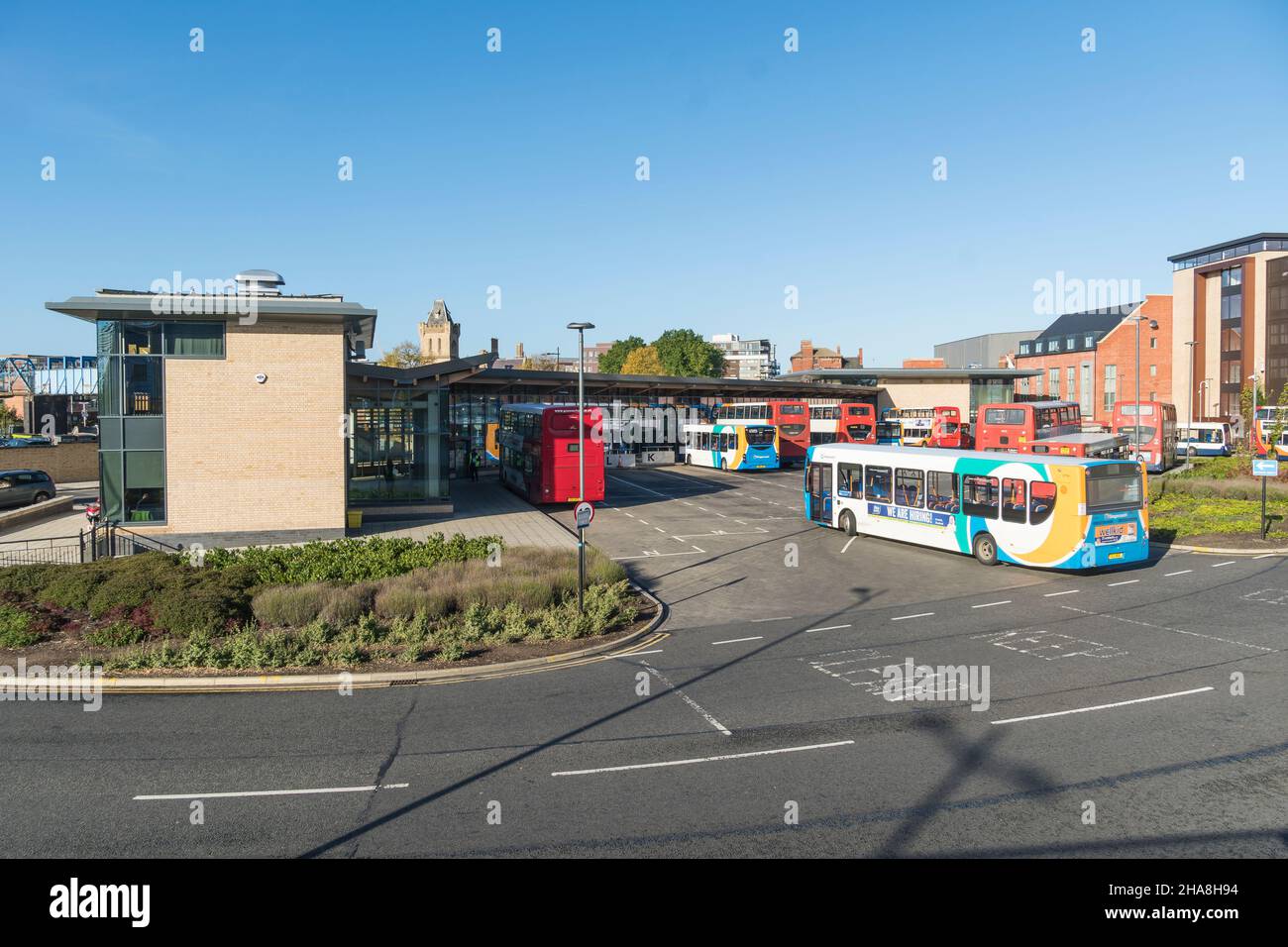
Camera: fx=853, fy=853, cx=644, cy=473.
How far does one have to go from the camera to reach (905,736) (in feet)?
32.0

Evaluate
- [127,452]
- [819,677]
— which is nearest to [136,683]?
[819,677]

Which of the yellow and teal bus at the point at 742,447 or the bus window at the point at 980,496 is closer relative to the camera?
the bus window at the point at 980,496

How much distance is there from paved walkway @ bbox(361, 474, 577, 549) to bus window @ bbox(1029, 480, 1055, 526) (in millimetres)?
11530

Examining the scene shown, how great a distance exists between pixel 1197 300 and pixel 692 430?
4549cm

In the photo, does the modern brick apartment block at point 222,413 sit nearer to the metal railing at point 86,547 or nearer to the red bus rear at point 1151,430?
the metal railing at point 86,547

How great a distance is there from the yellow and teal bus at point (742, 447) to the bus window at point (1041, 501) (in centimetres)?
3019

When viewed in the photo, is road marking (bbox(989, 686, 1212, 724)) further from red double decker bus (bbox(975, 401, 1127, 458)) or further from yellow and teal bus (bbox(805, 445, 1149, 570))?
red double decker bus (bbox(975, 401, 1127, 458))

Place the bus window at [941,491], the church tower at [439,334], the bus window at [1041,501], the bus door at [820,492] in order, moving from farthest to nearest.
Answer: the church tower at [439,334] < the bus door at [820,492] < the bus window at [941,491] < the bus window at [1041,501]

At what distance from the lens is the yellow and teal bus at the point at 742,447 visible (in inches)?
1953

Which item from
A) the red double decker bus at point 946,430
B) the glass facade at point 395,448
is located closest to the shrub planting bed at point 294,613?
the glass facade at point 395,448

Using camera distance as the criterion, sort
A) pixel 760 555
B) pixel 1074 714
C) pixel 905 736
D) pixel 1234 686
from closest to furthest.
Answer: pixel 905 736
pixel 1074 714
pixel 1234 686
pixel 760 555

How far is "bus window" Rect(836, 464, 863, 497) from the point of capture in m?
25.7

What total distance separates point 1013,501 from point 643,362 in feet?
305
